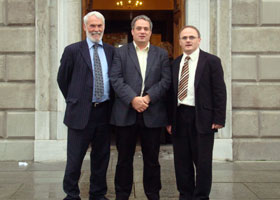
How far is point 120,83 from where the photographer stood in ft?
15.2

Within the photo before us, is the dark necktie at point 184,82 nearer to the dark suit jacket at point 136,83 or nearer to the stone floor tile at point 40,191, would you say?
the dark suit jacket at point 136,83

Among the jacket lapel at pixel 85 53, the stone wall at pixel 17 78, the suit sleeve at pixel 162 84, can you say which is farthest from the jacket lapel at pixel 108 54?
the stone wall at pixel 17 78

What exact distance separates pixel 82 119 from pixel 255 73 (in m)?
4.00

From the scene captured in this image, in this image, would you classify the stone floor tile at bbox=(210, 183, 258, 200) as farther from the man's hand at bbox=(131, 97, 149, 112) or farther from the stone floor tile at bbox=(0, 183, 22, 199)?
the stone floor tile at bbox=(0, 183, 22, 199)

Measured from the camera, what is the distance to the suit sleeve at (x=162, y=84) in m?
4.64

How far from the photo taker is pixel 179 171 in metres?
4.87

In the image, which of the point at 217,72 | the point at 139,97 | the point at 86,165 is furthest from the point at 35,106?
the point at 217,72

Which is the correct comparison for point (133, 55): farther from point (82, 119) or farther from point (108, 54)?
point (82, 119)

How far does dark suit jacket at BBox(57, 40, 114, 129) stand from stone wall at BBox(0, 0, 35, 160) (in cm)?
286

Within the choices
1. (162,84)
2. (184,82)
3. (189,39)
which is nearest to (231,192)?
(184,82)

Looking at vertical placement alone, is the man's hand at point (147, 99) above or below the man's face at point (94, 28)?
below

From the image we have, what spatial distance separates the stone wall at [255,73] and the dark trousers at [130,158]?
10.3 feet

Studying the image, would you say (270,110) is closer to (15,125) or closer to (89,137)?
(89,137)

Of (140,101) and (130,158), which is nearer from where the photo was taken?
(140,101)
